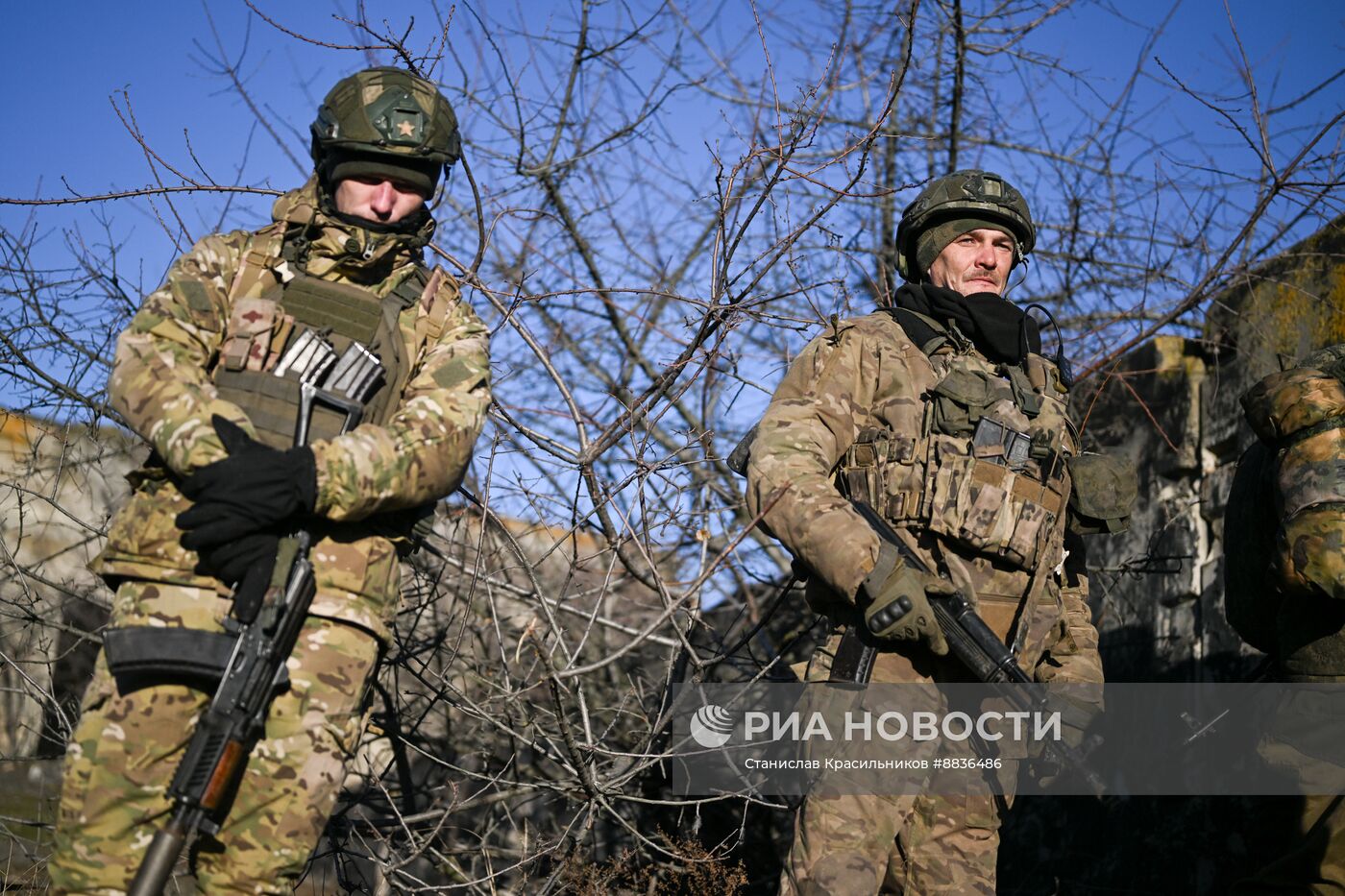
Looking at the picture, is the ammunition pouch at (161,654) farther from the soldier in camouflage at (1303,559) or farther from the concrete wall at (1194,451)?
the concrete wall at (1194,451)

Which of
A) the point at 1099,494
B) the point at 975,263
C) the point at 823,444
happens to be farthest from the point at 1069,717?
the point at 975,263

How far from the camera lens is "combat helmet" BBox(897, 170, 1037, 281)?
3.80m

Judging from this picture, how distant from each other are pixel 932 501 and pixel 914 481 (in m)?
0.08

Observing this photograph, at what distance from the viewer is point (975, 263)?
3807 mm

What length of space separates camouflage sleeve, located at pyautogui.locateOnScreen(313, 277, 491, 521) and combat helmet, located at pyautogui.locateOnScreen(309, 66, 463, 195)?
32 cm

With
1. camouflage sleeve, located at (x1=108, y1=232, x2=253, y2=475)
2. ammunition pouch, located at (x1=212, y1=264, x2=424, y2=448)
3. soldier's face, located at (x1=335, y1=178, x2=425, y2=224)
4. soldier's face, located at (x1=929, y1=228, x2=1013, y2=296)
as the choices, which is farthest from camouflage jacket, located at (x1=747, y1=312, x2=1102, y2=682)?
camouflage sleeve, located at (x1=108, y1=232, x2=253, y2=475)

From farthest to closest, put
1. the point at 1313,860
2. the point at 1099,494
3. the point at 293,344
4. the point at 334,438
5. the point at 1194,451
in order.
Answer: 1. the point at 1194,451
2. the point at 1099,494
3. the point at 1313,860
4. the point at 293,344
5. the point at 334,438

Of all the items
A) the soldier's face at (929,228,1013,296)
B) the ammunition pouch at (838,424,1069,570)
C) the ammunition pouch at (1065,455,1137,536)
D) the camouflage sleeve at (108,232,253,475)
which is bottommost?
the camouflage sleeve at (108,232,253,475)

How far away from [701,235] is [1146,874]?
3.55m

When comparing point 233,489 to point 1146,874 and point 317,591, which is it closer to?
point 317,591

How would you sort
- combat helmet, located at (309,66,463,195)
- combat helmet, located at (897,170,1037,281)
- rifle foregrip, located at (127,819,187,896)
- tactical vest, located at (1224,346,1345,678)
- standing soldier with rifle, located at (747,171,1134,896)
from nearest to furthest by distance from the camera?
Result: rifle foregrip, located at (127,819,187,896) < combat helmet, located at (309,66,463,195) < standing soldier with rifle, located at (747,171,1134,896) < tactical vest, located at (1224,346,1345,678) < combat helmet, located at (897,170,1037,281)

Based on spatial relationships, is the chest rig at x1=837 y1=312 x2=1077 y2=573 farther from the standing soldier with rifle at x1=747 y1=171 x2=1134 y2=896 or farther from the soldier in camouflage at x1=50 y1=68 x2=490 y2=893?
the soldier in camouflage at x1=50 y1=68 x2=490 y2=893

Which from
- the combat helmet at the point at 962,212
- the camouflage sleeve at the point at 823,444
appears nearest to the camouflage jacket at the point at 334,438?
the camouflage sleeve at the point at 823,444

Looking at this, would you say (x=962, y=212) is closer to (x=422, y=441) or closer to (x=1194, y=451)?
(x=422, y=441)
